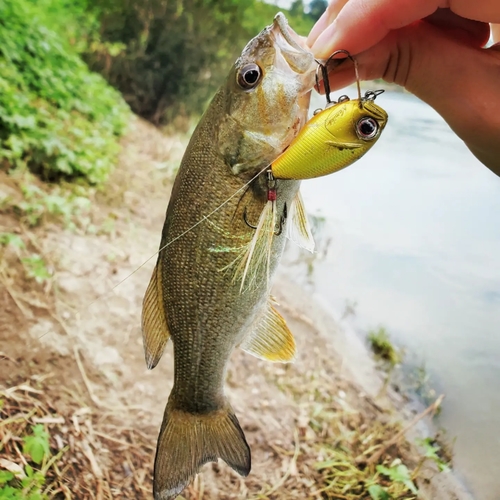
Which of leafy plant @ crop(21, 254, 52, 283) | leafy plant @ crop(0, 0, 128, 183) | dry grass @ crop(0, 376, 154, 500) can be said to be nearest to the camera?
dry grass @ crop(0, 376, 154, 500)

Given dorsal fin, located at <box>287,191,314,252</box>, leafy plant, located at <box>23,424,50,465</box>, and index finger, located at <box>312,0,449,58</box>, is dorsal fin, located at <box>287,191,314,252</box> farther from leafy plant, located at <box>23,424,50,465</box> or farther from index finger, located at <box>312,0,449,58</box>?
leafy plant, located at <box>23,424,50,465</box>

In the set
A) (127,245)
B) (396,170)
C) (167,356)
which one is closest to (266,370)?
(167,356)

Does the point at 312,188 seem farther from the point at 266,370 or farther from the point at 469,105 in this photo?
the point at 469,105

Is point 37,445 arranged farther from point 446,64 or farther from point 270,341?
point 446,64

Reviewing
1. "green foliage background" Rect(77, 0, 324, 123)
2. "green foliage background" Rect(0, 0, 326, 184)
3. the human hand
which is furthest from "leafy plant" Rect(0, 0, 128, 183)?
the human hand

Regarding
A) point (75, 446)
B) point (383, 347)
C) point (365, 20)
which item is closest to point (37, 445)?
point (75, 446)

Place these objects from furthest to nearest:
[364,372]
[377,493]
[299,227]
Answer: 1. [364,372]
2. [377,493]
3. [299,227]
